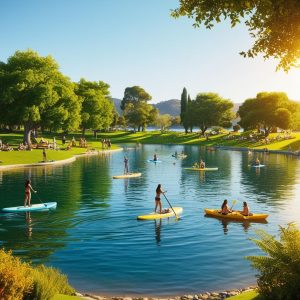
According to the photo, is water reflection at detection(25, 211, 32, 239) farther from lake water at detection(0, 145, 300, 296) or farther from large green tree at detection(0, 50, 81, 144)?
large green tree at detection(0, 50, 81, 144)

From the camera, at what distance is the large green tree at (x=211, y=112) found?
162000mm

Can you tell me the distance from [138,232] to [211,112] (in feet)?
452

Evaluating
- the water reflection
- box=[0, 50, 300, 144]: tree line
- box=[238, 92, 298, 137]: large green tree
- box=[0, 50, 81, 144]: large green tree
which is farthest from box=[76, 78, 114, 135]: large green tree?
the water reflection

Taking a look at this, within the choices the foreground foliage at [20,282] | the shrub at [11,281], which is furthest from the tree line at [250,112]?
the shrub at [11,281]

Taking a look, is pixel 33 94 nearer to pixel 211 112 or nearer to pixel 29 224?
pixel 29 224

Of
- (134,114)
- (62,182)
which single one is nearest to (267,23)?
(62,182)

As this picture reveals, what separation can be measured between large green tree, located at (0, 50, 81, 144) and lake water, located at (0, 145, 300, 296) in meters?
30.6

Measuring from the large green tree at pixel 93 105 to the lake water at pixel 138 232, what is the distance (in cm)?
6969

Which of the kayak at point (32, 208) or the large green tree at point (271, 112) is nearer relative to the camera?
the kayak at point (32, 208)

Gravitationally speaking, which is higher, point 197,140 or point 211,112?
point 211,112

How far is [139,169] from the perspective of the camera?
68.6m

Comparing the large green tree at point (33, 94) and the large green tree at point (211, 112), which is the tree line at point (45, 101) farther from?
the large green tree at point (211, 112)

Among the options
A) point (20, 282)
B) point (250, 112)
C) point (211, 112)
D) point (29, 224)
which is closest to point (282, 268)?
point (20, 282)

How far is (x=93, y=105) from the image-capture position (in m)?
126
